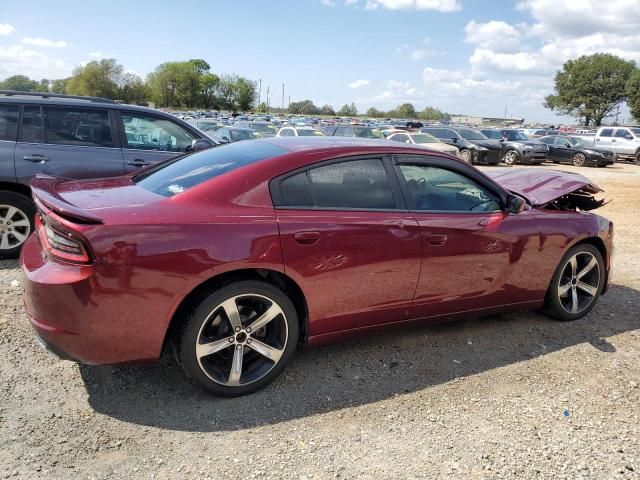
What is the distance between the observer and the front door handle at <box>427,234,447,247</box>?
358 cm

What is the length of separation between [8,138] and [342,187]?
4127 mm

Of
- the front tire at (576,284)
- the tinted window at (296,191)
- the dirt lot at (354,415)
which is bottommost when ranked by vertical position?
the dirt lot at (354,415)

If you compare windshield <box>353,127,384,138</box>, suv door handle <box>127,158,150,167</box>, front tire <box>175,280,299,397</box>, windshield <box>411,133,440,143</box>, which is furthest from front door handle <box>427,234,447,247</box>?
windshield <box>353,127,384,138</box>

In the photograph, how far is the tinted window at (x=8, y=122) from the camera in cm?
554

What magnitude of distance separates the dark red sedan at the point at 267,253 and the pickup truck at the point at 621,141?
26.3m

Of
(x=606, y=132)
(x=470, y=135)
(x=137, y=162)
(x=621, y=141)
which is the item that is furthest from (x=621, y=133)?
(x=137, y=162)

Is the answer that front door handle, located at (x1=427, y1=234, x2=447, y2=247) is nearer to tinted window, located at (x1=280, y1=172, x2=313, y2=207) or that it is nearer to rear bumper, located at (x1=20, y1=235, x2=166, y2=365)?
Answer: tinted window, located at (x1=280, y1=172, x2=313, y2=207)

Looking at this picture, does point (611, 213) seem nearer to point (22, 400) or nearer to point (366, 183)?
point (366, 183)

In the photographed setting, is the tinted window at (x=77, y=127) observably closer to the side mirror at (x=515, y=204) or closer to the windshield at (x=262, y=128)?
the side mirror at (x=515, y=204)

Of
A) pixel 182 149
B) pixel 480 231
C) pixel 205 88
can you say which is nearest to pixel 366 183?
pixel 480 231

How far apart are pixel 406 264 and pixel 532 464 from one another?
1380 mm

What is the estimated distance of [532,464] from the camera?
8.86 feet

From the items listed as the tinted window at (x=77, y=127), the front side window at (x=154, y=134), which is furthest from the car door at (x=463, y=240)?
the tinted window at (x=77, y=127)

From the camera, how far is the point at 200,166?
3543mm
